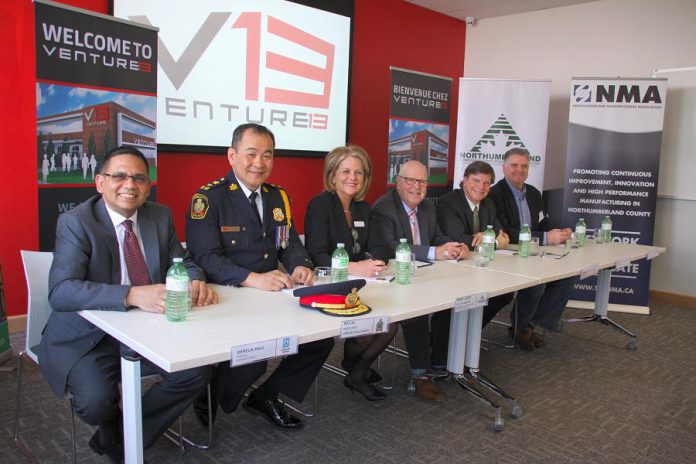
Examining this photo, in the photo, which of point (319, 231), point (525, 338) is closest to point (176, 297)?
point (319, 231)

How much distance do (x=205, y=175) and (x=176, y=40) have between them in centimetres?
109

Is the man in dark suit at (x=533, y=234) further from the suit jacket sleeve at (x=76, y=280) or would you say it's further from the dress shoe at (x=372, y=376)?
the suit jacket sleeve at (x=76, y=280)

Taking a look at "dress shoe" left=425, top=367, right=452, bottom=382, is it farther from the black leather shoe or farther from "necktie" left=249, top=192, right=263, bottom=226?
"necktie" left=249, top=192, right=263, bottom=226

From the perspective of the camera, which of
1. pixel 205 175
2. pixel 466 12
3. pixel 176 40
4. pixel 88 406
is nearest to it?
pixel 88 406

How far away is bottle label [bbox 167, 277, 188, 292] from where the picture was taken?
1908mm

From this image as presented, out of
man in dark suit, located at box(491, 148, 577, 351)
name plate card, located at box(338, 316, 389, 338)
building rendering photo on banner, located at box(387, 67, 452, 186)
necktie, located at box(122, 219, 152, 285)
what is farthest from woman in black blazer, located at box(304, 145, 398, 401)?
building rendering photo on banner, located at box(387, 67, 452, 186)

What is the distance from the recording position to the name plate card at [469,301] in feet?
8.02

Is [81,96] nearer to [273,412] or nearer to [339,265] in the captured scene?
[339,265]

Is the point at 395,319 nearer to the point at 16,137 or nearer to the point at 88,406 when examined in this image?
the point at 88,406

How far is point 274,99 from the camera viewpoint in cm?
516

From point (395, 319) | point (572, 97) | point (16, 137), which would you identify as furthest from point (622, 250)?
point (16, 137)

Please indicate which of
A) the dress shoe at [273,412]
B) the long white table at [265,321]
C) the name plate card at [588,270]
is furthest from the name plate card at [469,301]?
the name plate card at [588,270]

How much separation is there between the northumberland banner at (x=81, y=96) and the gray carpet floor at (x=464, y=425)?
1122 millimetres

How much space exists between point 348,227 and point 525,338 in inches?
69.9
